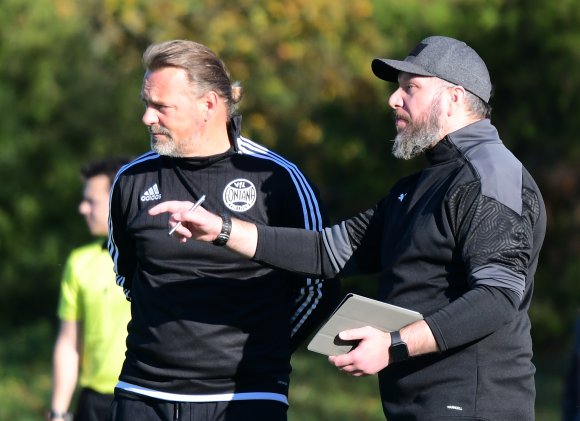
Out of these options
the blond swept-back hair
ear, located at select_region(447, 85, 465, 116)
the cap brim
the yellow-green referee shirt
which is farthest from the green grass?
ear, located at select_region(447, 85, 465, 116)

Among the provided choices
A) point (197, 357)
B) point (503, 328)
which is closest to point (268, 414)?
point (197, 357)

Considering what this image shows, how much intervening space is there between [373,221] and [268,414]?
93cm

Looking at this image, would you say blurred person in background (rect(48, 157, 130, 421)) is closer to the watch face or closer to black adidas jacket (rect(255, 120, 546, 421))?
black adidas jacket (rect(255, 120, 546, 421))

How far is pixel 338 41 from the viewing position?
76.8 feet

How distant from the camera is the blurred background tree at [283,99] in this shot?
15.3 m

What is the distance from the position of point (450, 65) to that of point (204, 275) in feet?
4.38

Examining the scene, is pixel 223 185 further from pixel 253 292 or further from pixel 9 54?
pixel 9 54

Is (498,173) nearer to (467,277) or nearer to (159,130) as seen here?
(467,277)

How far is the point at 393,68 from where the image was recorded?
426cm

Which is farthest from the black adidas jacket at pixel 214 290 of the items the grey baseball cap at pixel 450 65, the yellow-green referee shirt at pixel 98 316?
the yellow-green referee shirt at pixel 98 316

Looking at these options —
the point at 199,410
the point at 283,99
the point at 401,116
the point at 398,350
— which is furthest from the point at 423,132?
the point at 283,99

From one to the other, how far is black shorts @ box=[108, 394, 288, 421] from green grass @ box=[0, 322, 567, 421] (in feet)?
22.0

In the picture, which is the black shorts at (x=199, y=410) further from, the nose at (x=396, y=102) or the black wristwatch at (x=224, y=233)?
the nose at (x=396, y=102)

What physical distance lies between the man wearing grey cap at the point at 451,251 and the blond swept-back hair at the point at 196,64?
37.0 inches
